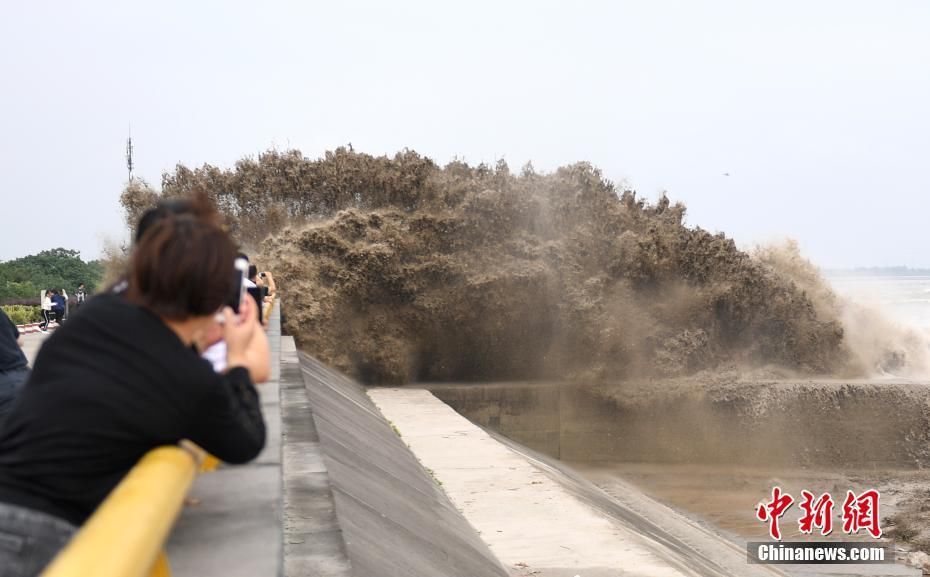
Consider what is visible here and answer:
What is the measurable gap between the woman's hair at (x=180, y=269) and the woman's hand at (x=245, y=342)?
26cm

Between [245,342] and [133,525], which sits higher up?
[245,342]

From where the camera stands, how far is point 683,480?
1503 centimetres

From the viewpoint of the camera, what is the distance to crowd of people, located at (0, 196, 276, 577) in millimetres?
1616

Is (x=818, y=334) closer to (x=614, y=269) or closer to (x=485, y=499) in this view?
(x=614, y=269)

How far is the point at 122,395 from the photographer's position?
1.66 m

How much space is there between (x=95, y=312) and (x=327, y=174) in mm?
17904

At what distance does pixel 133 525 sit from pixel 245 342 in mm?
833

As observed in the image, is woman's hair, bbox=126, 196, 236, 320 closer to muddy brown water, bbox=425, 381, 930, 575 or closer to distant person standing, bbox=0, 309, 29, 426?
distant person standing, bbox=0, 309, 29, 426

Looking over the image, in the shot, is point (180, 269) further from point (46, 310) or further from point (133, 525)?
point (46, 310)

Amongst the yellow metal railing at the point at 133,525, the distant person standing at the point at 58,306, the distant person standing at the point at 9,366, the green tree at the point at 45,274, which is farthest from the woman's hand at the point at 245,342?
the green tree at the point at 45,274

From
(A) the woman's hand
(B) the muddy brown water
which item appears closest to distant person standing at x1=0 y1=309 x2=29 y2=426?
(A) the woman's hand

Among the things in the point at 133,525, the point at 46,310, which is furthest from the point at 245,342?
the point at 46,310

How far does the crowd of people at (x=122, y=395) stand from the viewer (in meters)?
1.62

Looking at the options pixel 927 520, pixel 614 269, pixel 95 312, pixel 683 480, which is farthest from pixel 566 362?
pixel 95 312
